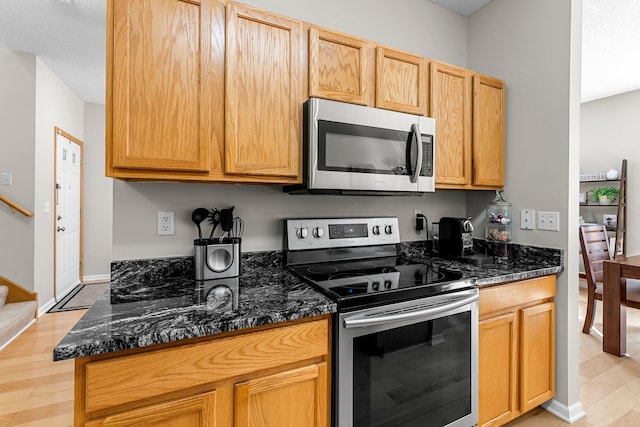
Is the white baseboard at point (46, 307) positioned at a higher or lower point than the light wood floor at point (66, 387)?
higher

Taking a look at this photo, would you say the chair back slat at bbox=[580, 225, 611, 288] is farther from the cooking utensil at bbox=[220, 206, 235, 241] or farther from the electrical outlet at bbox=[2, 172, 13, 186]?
the electrical outlet at bbox=[2, 172, 13, 186]

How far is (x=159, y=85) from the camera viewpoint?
4.14ft

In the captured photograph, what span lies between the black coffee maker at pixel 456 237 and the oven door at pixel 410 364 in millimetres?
599

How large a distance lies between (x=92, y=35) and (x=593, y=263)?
16.7 feet

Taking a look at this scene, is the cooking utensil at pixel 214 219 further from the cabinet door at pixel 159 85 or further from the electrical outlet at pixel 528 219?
the electrical outlet at pixel 528 219

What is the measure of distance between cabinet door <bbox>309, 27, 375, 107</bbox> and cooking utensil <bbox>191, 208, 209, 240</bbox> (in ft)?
2.59

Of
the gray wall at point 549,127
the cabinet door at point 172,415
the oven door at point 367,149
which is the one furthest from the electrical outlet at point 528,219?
the cabinet door at point 172,415

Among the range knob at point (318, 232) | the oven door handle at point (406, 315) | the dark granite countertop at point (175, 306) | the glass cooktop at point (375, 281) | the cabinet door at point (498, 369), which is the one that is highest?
the range knob at point (318, 232)

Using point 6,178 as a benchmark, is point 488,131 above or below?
above

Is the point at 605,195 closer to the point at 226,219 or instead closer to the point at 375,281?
the point at 375,281

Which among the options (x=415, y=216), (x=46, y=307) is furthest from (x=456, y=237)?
(x=46, y=307)

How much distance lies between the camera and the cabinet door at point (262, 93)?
138cm

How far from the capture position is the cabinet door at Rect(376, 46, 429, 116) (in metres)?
1.72

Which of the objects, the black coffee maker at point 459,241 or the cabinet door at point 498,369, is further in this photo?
the black coffee maker at point 459,241
